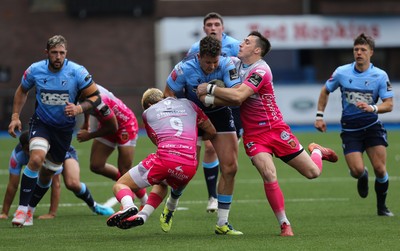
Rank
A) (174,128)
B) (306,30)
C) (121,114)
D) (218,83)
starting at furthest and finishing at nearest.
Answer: (306,30) < (121,114) < (218,83) < (174,128)

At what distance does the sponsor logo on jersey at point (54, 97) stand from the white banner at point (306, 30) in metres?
26.4

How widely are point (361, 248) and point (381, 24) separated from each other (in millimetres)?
30761

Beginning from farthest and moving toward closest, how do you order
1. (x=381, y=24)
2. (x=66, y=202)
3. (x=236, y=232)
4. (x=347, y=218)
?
1. (x=381, y=24)
2. (x=66, y=202)
3. (x=347, y=218)
4. (x=236, y=232)

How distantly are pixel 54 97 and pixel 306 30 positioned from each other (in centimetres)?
2787

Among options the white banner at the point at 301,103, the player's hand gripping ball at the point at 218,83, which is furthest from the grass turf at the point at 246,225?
the white banner at the point at 301,103

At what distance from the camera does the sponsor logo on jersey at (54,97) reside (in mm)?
11625

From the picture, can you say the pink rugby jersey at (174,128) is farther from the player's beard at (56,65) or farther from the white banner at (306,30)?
the white banner at (306,30)

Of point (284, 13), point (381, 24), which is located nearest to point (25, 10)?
point (284, 13)

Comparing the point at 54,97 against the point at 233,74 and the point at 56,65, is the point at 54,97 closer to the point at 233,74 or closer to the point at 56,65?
the point at 56,65

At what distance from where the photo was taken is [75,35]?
41.4 m

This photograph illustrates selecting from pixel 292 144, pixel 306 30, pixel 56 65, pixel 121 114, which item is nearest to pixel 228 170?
pixel 292 144

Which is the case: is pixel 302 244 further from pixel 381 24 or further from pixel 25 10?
pixel 25 10

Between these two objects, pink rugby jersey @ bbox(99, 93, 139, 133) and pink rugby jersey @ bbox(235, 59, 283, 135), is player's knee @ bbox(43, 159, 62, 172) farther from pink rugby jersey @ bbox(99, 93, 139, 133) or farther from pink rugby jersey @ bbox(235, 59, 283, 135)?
pink rugby jersey @ bbox(235, 59, 283, 135)

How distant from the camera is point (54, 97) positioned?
1165 centimetres
